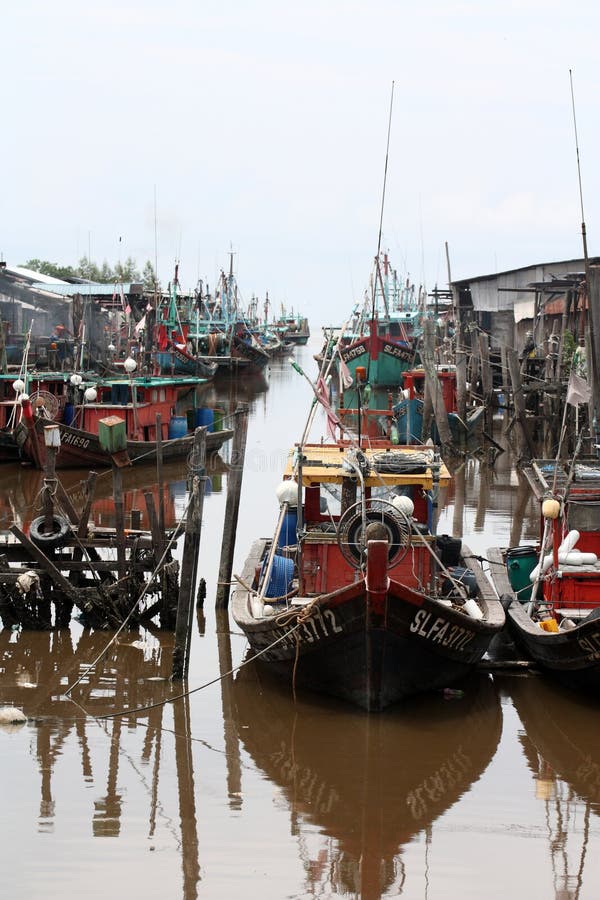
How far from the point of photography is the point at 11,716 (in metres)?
11.0

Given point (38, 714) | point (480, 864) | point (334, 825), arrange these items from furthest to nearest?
point (38, 714) < point (334, 825) < point (480, 864)

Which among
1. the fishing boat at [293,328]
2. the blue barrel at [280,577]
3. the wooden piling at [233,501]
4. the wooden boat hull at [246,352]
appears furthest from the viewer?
the fishing boat at [293,328]

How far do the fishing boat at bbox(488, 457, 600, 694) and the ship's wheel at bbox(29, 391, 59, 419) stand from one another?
49.6 feet

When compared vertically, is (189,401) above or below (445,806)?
above

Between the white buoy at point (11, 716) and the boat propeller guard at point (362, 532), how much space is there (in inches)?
142

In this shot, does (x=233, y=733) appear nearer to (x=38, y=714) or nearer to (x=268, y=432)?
(x=38, y=714)

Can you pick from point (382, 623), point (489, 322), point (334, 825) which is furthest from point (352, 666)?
point (489, 322)

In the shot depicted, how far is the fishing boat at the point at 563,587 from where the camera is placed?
11.2 meters

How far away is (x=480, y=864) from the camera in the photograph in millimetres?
8367

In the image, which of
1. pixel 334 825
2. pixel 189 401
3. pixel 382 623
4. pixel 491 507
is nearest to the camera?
pixel 334 825

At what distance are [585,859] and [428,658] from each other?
3.07 metres

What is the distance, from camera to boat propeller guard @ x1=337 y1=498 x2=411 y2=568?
37.4ft

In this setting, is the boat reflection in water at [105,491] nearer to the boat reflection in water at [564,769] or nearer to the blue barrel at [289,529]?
the blue barrel at [289,529]

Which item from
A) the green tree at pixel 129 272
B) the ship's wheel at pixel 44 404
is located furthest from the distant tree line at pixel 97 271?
the ship's wheel at pixel 44 404
